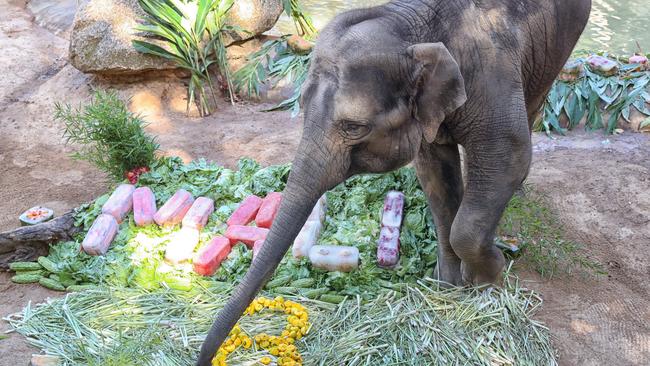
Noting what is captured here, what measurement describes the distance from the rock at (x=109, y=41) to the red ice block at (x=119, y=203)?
2.79m

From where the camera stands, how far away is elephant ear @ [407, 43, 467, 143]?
2777 mm

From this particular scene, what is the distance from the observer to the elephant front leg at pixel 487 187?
330cm

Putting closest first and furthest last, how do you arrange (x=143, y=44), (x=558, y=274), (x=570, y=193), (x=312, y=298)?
(x=312, y=298) → (x=558, y=274) → (x=570, y=193) → (x=143, y=44)

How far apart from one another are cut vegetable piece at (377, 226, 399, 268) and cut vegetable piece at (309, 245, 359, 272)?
15 centimetres

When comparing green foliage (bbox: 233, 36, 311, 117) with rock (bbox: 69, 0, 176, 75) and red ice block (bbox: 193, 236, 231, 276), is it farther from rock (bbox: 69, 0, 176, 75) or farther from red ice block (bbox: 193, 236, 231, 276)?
red ice block (bbox: 193, 236, 231, 276)

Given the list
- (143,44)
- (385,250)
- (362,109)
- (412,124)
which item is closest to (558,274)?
(385,250)

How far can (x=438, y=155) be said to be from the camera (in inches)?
151

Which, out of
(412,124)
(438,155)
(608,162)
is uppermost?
(412,124)

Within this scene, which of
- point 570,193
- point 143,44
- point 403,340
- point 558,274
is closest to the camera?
point 403,340

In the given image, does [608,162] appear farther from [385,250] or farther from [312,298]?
[312,298]

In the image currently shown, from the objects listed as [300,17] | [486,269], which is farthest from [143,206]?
[300,17]

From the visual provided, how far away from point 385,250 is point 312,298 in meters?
0.57

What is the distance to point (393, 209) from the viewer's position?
475cm

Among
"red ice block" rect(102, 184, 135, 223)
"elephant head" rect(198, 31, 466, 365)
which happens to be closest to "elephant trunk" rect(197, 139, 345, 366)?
"elephant head" rect(198, 31, 466, 365)
